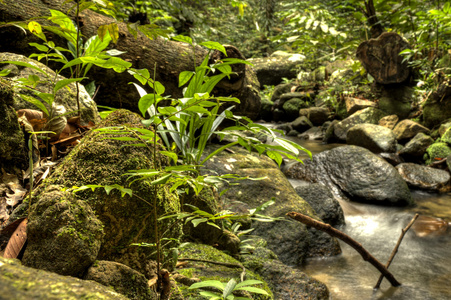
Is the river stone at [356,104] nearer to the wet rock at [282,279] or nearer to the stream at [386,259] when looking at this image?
the stream at [386,259]

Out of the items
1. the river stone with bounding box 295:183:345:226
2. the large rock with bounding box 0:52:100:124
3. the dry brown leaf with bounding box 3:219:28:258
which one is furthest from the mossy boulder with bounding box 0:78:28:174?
the river stone with bounding box 295:183:345:226

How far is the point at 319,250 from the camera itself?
3121mm

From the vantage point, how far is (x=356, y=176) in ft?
16.3

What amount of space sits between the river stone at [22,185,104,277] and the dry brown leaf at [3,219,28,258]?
0.12 meters

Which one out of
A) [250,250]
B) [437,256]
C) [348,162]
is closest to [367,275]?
[437,256]

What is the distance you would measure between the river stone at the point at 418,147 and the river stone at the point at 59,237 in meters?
6.76

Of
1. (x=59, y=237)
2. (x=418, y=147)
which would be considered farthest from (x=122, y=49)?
(x=418, y=147)

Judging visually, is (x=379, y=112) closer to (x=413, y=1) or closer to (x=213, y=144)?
(x=413, y=1)

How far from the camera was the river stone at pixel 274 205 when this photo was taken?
2820 millimetres

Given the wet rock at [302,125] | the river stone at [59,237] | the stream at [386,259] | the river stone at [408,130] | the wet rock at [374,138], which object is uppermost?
the river stone at [59,237]

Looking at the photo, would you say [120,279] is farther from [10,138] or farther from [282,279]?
[282,279]

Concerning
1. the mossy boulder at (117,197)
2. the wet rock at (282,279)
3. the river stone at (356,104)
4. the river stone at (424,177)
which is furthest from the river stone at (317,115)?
the mossy boulder at (117,197)

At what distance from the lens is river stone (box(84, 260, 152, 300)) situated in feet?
2.84

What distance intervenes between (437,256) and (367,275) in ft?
3.58
